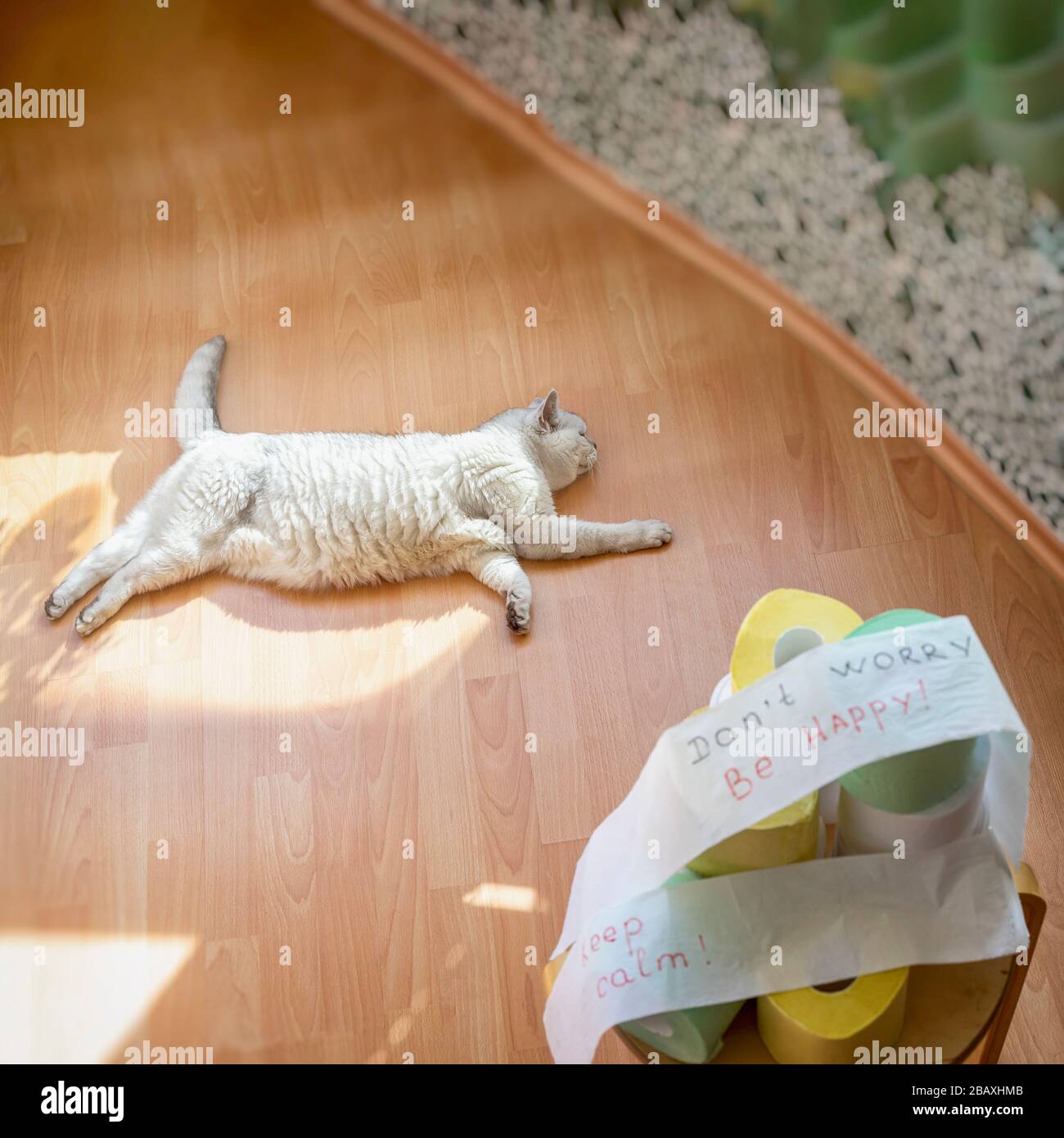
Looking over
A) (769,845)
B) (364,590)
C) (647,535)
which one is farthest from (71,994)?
(647,535)

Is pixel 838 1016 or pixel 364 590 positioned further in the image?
pixel 364 590

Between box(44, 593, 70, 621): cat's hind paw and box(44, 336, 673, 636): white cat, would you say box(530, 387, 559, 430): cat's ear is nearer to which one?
box(44, 336, 673, 636): white cat

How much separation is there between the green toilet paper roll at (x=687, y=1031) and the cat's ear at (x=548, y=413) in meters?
1.25

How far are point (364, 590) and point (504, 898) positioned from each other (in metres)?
0.67

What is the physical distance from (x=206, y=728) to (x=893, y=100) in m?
1.58

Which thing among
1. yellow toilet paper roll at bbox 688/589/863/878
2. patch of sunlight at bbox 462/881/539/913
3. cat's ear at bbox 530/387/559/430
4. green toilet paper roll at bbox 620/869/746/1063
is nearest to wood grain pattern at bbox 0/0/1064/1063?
patch of sunlight at bbox 462/881/539/913

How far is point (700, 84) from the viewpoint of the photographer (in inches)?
27.7

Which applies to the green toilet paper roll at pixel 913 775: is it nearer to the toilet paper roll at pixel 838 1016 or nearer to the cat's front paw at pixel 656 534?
the toilet paper roll at pixel 838 1016

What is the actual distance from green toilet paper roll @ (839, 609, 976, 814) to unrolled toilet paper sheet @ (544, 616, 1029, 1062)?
0.04 metres

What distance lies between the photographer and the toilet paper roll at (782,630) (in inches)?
41.0

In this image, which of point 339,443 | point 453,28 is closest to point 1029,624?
point 339,443

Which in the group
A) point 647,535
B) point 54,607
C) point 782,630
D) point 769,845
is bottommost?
point 54,607

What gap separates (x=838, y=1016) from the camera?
0.95 metres

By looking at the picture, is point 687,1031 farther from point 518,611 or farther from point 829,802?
point 518,611
